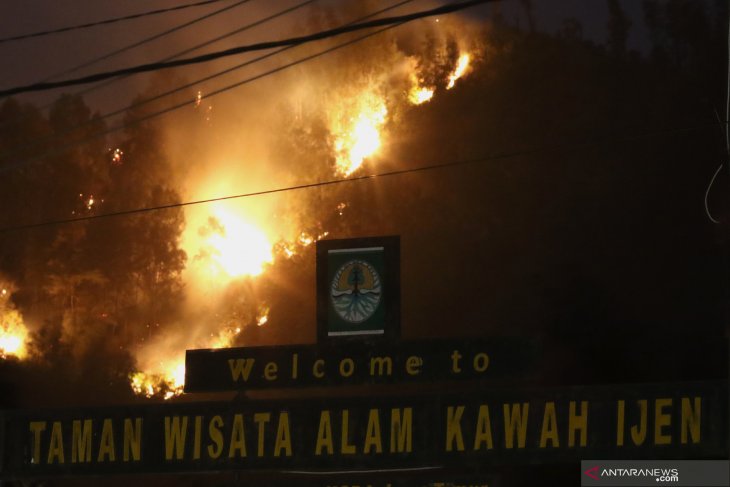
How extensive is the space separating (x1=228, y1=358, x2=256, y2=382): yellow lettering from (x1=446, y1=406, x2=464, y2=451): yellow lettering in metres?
3.33

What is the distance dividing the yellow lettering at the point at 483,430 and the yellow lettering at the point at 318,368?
2572mm

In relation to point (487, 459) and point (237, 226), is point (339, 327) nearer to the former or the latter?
point (487, 459)

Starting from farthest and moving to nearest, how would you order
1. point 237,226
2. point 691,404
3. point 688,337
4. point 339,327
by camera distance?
point 237,226 < point 688,337 < point 339,327 < point 691,404

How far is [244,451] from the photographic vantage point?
733 inches

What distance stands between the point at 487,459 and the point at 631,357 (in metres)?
27.0

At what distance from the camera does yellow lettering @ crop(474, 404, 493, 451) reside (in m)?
17.7

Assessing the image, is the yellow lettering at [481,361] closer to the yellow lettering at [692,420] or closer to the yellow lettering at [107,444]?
the yellow lettering at [692,420]

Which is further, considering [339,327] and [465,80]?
[465,80]

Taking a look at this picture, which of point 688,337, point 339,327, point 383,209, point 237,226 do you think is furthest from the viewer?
point 237,226

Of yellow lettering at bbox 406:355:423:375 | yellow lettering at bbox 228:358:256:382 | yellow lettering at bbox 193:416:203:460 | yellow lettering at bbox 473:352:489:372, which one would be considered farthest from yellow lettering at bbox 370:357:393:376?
yellow lettering at bbox 193:416:203:460

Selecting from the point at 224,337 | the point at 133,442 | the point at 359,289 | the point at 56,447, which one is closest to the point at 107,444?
the point at 133,442

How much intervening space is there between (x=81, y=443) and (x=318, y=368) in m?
4.21

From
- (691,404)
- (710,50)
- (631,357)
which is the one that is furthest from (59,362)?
(691,404)

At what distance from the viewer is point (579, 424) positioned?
1734cm
